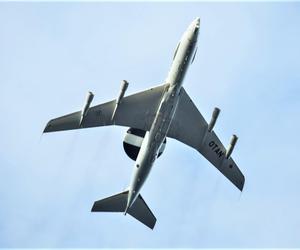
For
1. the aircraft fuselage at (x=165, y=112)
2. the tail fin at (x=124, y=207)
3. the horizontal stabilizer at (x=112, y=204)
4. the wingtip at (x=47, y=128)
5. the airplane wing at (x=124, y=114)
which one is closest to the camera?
the aircraft fuselage at (x=165, y=112)

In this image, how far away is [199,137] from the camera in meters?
78.3

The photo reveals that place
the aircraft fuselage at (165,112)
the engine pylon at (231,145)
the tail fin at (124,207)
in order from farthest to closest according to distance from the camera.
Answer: the tail fin at (124,207), the engine pylon at (231,145), the aircraft fuselage at (165,112)

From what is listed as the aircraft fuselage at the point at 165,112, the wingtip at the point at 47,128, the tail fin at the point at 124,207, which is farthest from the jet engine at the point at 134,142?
the wingtip at the point at 47,128

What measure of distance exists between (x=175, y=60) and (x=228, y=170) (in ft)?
55.4

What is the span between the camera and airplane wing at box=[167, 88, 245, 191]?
76.7 meters

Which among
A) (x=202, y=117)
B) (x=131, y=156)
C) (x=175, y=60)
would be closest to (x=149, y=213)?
(x=131, y=156)

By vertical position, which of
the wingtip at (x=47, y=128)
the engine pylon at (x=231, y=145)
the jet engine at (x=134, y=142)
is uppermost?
the engine pylon at (x=231, y=145)

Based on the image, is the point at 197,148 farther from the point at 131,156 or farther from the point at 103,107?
the point at 103,107

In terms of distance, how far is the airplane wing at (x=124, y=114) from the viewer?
7306cm

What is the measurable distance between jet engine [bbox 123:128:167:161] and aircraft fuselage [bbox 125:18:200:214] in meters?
2.99

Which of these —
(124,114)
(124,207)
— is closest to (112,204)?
(124,207)

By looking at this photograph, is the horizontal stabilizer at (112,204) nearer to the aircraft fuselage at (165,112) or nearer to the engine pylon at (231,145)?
the aircraft fuselage at (165,112)

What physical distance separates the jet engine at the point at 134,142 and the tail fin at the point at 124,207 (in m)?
4.79

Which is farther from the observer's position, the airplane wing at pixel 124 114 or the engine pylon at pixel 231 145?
the engine pylon at pixel 231 145
